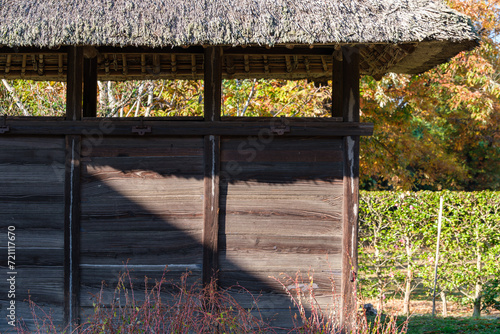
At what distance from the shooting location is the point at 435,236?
304 inches

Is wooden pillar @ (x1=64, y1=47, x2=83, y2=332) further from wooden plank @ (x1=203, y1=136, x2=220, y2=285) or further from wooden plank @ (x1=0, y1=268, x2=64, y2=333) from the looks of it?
wooden plank @ (x1=203, y1=136, x2=220, y2=285)

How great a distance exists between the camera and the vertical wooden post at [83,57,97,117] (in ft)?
16.1

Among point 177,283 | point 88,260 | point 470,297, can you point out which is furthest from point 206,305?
point 470,297

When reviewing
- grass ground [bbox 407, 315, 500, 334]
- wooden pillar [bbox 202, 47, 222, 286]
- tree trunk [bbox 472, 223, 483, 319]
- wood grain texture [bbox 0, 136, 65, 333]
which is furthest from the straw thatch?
tree trunk [bbox 472, 223, 483, 319]

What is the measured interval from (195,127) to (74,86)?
1162 mm

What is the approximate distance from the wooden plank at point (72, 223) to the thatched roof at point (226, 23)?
1013mm

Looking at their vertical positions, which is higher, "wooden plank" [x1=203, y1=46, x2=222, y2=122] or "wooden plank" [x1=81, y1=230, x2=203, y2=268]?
"wooden plank" [x1=203, y1=46, x2=222, y2=122]

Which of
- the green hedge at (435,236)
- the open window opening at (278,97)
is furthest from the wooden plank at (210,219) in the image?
the open window opening at (278,97)

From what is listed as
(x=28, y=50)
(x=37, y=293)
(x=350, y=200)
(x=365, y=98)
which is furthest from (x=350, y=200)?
(x=365, y=98)

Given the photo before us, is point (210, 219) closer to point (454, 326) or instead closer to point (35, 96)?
point (454, 326)

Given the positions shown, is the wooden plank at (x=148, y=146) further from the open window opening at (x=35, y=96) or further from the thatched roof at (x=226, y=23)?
the open window opening at (x=35, y=96)

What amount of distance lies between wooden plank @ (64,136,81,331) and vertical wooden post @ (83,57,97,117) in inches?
29.1

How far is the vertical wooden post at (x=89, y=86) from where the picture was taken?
4910 mm

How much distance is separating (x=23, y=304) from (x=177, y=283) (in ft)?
4.64
